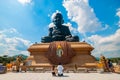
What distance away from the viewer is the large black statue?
33469 mm

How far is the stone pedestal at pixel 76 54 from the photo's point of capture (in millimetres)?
26686

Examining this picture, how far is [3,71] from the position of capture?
18.4 m

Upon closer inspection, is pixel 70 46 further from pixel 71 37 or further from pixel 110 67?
pixel 110 67

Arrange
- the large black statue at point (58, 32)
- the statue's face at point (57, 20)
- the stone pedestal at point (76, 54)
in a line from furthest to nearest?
the statue's face at point (57, 20)
the large black statue at point (58, 32)
the stone pedestal at point (76, 54)

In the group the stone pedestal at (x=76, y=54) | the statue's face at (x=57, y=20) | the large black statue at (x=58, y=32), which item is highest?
the statue's face at (x=57, y=20)

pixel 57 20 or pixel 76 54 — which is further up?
pixel 57 20

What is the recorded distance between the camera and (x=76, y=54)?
1075 inches

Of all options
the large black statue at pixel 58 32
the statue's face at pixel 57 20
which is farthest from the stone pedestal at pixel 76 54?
the statue's face at pixel 57 20

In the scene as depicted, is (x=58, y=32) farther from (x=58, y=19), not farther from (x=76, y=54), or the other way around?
(x=76, y=54)

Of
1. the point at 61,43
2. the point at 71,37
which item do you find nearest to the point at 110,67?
the point at 61,43

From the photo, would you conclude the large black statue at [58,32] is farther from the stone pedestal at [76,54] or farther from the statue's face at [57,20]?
the stone pedestal at [76,54]

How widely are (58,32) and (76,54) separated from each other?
790 centimetres

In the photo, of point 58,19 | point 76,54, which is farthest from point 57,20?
point 76,54

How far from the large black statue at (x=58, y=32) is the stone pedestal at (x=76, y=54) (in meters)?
4.98
